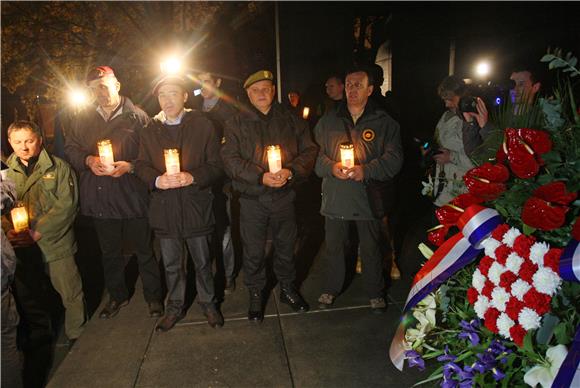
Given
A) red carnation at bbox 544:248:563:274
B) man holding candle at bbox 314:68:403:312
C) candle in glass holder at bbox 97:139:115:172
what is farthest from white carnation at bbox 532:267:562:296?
candle in glass holder at bbox 97:139:115:172

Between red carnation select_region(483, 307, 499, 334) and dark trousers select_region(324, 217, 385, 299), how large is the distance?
229 centimetres

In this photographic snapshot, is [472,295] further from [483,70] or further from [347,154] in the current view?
[483,70]

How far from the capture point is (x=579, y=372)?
1452 millimetres

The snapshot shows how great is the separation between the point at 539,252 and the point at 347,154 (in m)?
2.21

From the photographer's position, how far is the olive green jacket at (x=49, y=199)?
3.69 meters

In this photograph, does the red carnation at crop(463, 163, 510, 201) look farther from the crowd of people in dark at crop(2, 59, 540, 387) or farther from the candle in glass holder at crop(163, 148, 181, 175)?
the candle in glass holder at crop(163, 148, 181, 175)

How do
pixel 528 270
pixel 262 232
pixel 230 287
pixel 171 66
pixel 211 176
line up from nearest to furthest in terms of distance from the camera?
pixel 528 270 < pixel 211 176 < pixel 262 232 < pixel 230 287 < pixel 171 66

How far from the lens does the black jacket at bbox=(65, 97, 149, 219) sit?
159 inches

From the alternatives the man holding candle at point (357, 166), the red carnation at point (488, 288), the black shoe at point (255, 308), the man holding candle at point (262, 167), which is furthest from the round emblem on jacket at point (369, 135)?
the red carnation at point (488, 288)

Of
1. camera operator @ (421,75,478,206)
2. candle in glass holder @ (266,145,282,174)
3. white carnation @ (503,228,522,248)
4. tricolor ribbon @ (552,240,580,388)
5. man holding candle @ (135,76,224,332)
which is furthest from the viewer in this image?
camera operator @ (421,75,478,206)

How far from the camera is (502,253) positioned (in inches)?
71.0

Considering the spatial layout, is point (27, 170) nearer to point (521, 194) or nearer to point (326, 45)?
point (521, 194)

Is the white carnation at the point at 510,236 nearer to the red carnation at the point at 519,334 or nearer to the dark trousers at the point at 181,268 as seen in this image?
the red carnation at the point at 519,334

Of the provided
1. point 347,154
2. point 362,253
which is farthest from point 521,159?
point 362,253
